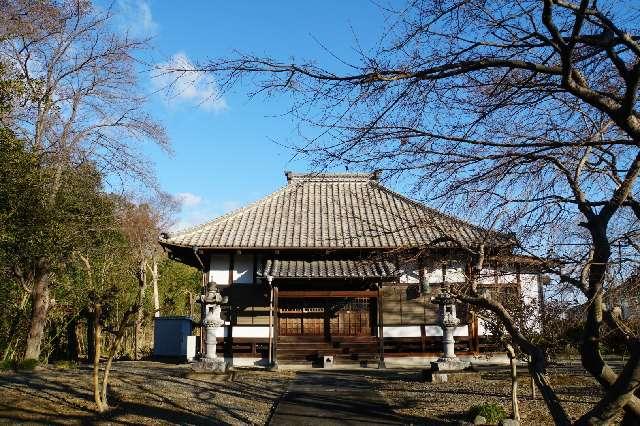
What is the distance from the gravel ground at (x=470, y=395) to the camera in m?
8.54

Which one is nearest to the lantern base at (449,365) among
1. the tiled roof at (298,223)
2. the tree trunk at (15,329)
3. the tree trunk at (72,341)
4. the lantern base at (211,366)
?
the tiled roof at (298,223)

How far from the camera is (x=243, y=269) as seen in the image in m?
17.3

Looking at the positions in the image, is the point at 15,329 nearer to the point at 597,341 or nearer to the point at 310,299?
the point at 310,299

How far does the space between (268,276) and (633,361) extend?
12.4m

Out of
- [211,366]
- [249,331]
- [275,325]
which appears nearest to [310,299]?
[275,325]

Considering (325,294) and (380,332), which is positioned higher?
(325,294)

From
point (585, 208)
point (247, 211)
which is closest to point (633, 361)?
point (585, 208)

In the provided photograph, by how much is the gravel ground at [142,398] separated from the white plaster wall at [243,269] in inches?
182

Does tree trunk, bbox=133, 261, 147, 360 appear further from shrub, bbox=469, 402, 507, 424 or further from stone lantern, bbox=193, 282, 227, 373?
shrub, bbox=469, 402, 507, 424

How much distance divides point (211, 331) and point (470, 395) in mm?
6804

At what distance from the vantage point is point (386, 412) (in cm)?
869

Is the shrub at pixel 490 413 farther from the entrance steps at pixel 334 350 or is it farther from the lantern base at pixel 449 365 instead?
the entrance steps at pixel 334 350

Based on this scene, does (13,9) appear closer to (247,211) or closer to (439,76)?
(439,76)

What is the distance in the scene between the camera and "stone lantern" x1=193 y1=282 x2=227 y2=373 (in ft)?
42.8
